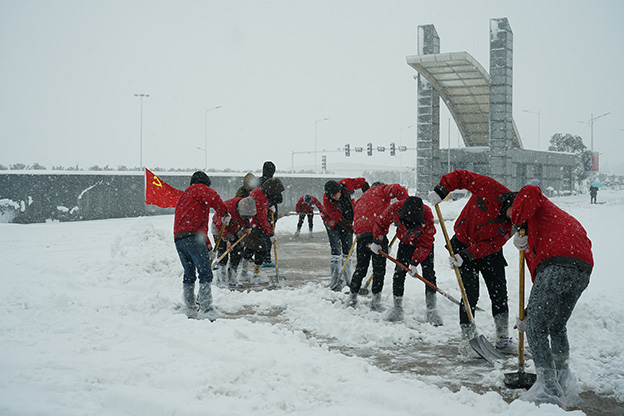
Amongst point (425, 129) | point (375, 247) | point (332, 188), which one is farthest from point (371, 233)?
point (425, 129)

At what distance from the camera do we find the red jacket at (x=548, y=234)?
3.91 m

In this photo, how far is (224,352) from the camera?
4941 millimetres

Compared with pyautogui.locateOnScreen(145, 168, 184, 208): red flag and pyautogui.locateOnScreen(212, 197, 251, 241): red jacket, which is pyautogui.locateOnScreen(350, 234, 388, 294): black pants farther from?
pyautogui.locateOnScreen(145, 168, 184, 208): red flag

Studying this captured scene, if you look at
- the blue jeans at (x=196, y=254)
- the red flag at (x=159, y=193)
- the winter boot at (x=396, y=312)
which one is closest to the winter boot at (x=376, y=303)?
the winter boot at (x=396, y=312)

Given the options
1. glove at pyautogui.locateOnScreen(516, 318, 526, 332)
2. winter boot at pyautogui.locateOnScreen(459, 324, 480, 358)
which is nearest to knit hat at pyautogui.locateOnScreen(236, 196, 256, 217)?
winter boot at pyautogui.locateOnScreen(459, 324, 480, 358)

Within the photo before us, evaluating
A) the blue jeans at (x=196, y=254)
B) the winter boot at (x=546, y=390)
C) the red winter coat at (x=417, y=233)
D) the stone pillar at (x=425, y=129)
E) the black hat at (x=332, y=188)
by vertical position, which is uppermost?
the stone pillar at (x=425, y=129)

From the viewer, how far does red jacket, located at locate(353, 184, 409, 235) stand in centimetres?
693

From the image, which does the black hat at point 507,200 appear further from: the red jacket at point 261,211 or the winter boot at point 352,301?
the red jacket at point 261,211

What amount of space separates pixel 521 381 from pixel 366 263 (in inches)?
115

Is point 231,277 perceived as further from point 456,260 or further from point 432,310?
point 456,260

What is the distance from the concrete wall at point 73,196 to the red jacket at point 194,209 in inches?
601

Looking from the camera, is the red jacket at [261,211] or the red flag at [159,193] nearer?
the red jacket at [261,211]

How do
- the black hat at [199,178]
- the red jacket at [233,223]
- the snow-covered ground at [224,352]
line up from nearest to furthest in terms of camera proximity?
the snow-covered ground at [224,352], the black hat at [199,178], the red jacket at [233,223]

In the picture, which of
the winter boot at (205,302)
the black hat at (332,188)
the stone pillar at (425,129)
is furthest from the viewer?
the stone pillar at (425,129)
